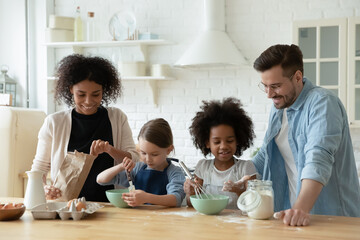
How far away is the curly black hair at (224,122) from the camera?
217cm

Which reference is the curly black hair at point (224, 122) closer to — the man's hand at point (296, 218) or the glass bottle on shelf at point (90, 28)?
the man's hand at point (296, 218)

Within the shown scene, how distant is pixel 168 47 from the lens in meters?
4.73

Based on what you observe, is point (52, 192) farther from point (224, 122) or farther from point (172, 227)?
point (224, 122)

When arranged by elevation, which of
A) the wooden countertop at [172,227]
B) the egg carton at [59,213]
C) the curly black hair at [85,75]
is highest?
the curly black hair at [85,75]

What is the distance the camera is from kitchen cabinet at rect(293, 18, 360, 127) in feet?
12.8

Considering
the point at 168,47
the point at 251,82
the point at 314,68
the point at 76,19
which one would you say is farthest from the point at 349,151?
the point at 76,19

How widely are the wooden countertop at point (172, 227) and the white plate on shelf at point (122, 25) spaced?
9.97ft

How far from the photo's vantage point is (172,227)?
1618 mm

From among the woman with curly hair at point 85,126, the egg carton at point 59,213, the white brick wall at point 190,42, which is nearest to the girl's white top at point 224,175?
the woman with curly hair at point 85,126

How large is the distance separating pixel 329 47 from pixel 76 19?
2483 mm

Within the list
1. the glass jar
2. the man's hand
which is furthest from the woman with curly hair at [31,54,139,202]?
the man's hand

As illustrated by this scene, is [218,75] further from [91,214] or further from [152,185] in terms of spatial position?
[91,214]

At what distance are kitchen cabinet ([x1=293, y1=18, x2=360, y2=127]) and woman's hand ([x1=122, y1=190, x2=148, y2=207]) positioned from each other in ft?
8.25

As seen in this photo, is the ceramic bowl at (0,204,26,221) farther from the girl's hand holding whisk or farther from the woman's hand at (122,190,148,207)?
the girl's hand holding whisk
